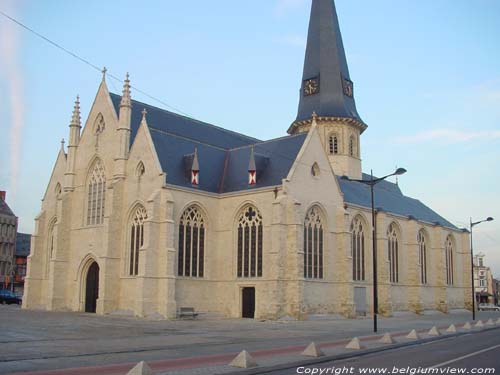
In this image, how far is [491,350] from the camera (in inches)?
706

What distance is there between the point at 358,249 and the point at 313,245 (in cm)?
800

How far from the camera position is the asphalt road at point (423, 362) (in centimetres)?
1280

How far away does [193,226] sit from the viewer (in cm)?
3909

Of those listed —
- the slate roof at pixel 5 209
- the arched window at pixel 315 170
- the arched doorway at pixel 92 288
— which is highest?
the slate roof at pixel 5 209

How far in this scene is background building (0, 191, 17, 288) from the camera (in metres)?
76.5

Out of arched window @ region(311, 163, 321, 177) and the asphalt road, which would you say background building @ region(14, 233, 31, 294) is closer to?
arched window @ region(311, 163, 321, 177)

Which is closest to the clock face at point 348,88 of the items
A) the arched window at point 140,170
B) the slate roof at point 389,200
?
the slate roof at point 389,200

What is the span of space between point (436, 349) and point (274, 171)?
74.0ft

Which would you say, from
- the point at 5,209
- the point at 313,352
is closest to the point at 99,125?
the point at 313,352

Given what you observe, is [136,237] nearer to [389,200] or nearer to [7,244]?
[389,200]

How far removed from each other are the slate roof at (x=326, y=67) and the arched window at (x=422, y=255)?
13.4m

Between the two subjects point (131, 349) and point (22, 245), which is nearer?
point (131, 349)

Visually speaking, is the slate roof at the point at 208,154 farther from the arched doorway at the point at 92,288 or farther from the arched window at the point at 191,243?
the arched doorway at the point at 92,288

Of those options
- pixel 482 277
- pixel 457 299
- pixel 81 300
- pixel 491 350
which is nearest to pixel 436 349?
pixel 491 350
